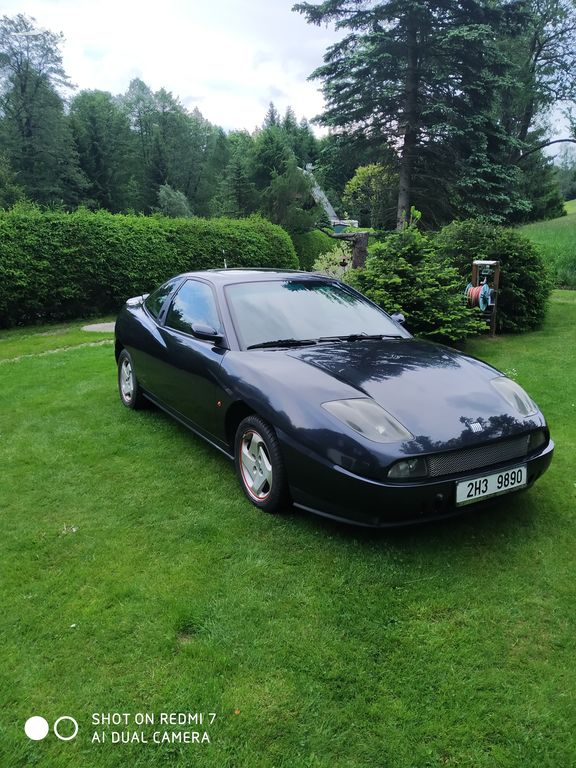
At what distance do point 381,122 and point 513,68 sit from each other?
19.8 feet

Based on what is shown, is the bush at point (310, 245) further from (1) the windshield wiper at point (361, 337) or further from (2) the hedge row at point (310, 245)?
(1) the windshield wiper at point (361, 337)

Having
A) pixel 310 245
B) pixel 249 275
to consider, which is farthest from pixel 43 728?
pixel 310 245

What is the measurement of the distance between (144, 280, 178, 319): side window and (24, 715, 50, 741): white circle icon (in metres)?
3.31

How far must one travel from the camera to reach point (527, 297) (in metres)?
8.80

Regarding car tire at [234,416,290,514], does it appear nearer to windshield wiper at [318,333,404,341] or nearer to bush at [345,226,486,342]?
windshield wiper at [318,333,404,341]

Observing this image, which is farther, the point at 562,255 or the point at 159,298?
the point at 562,255

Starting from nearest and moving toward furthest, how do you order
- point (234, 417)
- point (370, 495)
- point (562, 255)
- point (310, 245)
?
point (370, 495), point (234, 417), point (562, 255), point (310, 245)

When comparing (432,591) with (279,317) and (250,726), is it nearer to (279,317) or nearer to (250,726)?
(250,726)

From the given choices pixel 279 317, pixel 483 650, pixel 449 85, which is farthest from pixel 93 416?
pixel 449 85

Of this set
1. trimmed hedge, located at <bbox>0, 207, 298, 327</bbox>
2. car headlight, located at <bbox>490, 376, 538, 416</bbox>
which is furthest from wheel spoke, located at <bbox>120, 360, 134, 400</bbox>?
trimmed hedge, located at <bbox>0, 207, 298, 327</bbox>

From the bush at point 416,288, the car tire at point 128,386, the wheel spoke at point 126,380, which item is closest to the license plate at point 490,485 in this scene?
the car tire at point 128,386

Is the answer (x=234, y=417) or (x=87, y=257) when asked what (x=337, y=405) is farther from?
(x=87, y=257)

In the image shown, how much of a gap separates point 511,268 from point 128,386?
6.51 m

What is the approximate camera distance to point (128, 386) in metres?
5.16
